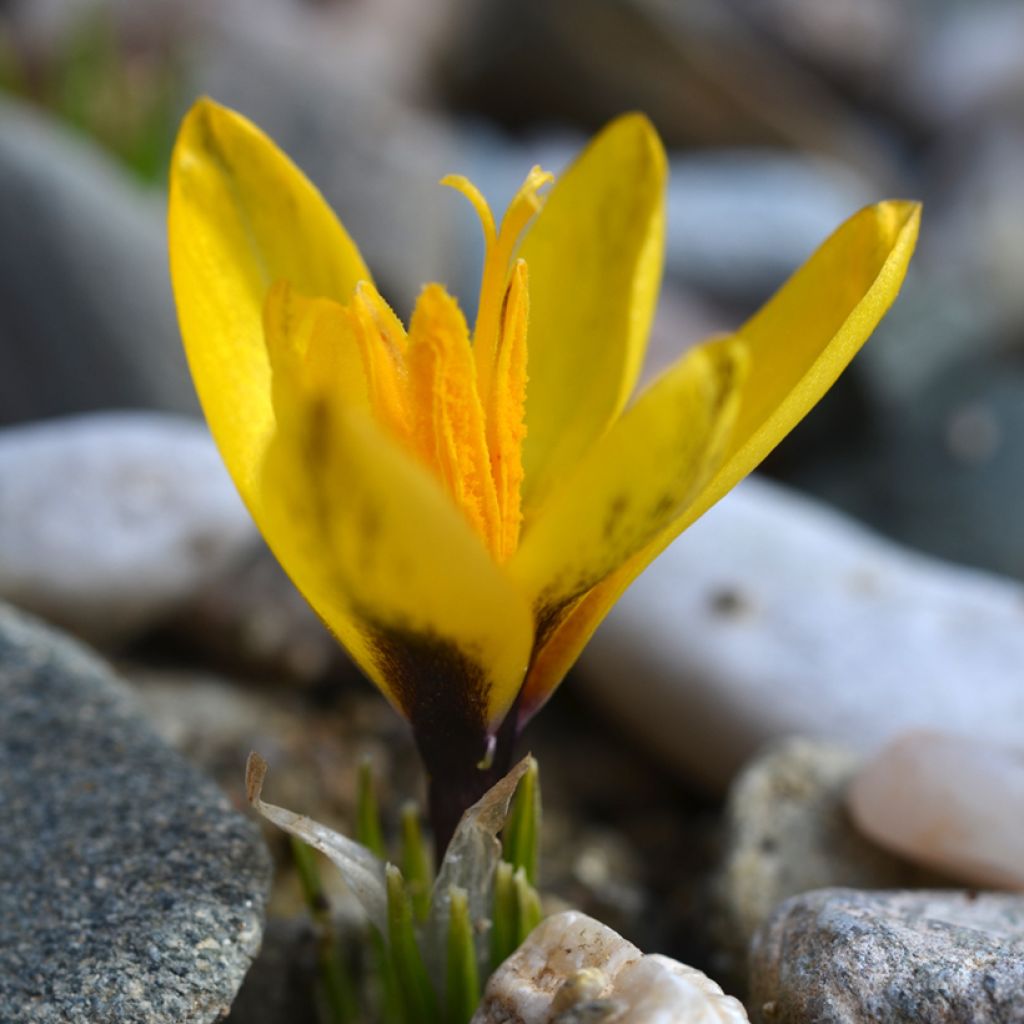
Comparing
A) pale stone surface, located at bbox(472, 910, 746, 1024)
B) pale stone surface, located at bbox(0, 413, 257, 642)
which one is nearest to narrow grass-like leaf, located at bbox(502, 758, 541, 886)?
pale stone surface, located at bbox(472, 910, 746, 1024)

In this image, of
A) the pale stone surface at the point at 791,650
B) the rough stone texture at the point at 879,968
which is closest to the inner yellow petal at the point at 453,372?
the rough stone texture at the point at 879,968

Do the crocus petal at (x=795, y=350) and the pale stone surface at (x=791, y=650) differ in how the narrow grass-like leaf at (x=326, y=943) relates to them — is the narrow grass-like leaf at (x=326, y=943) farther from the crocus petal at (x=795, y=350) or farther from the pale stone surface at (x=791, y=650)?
the pale stone surface at (x=791, y=650)

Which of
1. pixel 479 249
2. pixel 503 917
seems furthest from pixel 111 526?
pixel 479 249

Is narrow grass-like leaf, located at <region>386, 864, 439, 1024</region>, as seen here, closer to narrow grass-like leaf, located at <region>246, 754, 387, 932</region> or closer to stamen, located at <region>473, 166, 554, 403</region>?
narrow grass-like leaf, located at <region>246, 754, 387, 932</region>

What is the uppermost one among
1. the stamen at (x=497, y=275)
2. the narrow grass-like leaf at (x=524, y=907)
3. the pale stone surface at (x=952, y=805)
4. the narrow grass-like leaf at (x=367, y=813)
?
the stamen at (x=497, y=275)

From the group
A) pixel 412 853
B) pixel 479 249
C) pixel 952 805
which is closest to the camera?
pixel 412 853

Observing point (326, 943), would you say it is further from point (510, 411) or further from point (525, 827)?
point (510, 411)

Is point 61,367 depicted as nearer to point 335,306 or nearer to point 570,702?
point 570,702
